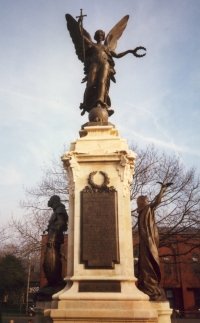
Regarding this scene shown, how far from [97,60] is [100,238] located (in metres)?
5.33

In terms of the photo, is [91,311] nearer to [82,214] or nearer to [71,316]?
[71,316]

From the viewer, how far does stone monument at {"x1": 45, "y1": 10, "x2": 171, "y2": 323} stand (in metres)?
6.20

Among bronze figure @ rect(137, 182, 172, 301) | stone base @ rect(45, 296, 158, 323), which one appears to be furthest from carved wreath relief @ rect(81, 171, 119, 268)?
bronze figure @ rect(137, 182, 172, 301)

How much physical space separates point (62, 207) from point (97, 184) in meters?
1.45

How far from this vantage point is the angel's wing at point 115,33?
10.4 m

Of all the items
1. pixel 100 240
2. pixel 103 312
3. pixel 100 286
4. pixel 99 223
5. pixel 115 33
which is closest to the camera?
pixel 103 312

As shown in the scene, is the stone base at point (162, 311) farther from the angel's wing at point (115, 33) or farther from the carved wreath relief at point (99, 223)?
the angel's wing at point (115, 33)

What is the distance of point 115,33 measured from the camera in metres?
10.7

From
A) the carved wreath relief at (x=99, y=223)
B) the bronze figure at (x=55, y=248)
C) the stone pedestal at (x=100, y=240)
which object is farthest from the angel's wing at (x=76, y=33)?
the bronze figure at (x=55, y=248)

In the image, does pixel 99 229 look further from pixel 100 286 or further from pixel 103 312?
pixel 103 312

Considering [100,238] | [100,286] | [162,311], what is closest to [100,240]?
[100,238]

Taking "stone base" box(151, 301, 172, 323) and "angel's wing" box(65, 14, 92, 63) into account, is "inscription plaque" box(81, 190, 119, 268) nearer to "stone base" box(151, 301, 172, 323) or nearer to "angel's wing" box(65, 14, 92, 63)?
"stone base" box(151, 301, 172, 323)

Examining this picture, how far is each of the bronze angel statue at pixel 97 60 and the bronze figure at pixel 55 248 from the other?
10.7 ft

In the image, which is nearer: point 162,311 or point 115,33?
point 162,311
